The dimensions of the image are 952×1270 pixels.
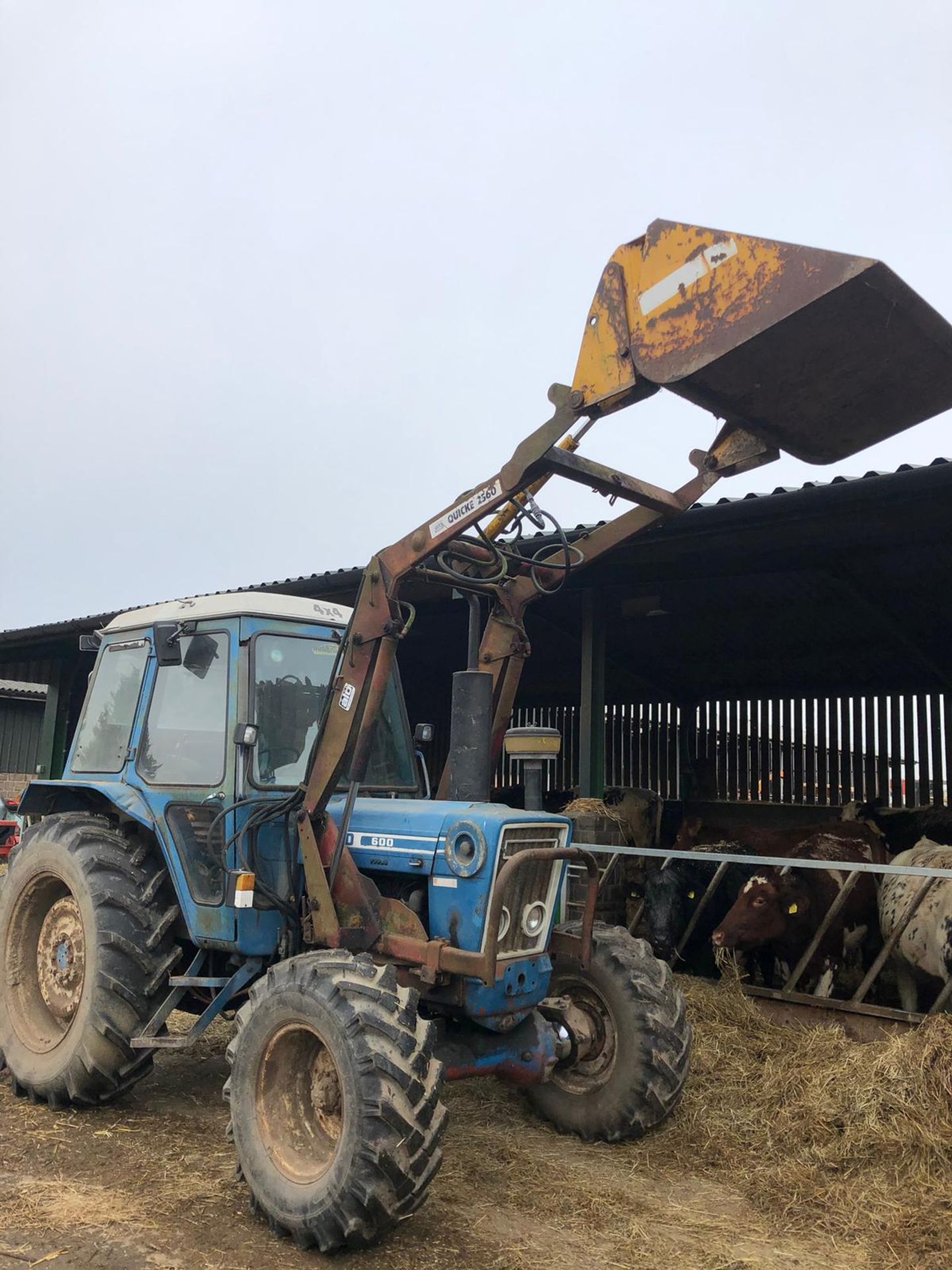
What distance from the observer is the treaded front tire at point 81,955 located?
4.64m

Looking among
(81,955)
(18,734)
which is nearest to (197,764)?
(81,955)

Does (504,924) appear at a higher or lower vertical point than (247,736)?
lower

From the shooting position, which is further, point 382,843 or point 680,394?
point 382,843

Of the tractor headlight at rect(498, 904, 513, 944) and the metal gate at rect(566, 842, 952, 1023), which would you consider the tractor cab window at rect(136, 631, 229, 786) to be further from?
the metal gate at rect(566, 842, 952, 1023)

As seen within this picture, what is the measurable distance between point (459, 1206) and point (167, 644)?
269 centimetres

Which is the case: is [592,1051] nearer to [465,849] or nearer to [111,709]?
[465,849]

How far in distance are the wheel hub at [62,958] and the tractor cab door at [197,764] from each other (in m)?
0.62

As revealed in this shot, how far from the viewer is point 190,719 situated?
5020 mm

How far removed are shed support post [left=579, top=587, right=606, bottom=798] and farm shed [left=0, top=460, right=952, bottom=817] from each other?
2 centimetres

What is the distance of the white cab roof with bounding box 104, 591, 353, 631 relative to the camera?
197 inches

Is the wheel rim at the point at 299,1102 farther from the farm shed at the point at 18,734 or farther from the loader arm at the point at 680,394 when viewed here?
the farm shed at the point at 18,734

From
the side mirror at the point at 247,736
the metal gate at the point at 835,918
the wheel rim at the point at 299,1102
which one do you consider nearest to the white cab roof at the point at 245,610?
the side mirror at the point at 247,736

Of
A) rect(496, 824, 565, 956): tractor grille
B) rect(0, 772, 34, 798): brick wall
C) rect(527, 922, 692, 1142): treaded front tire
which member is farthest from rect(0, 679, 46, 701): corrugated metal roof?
rect(496, 824, 565, 956): tractor grille

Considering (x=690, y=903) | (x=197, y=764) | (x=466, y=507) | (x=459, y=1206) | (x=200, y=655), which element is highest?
(x=466, y=507)
